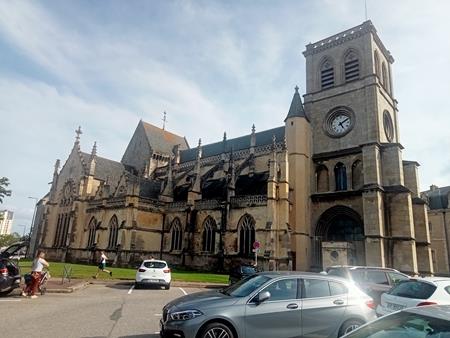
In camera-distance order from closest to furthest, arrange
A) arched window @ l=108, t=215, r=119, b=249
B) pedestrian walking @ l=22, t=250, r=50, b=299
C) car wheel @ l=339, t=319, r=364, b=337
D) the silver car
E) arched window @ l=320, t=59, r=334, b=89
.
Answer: the silver car → car wheel @ l=339, t=319, r=364, b=337 → pedestrian walking @ l=22, t=250, r=50, b=299 → arched window @ l=320, t=59, r=334, b=89 → arched window @ l=108, t=215, r=119, b=249

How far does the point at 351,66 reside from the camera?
1257 inches

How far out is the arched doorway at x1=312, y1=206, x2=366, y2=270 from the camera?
27.2 metres

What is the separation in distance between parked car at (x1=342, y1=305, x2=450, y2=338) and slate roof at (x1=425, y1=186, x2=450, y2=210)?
44.4 m

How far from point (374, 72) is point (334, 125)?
5.45 m

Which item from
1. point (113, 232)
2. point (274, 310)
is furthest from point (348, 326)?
point (113, 232)

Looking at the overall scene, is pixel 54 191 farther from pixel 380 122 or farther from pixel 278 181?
pixel 380 122

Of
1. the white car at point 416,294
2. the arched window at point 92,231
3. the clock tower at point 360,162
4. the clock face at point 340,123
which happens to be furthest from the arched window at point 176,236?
the white car at point 416,294

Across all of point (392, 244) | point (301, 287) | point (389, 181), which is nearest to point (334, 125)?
point (389, 181)

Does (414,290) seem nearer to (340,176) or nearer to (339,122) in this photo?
(340,176)

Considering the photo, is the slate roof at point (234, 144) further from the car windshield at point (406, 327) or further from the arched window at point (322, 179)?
the car windshield at point (406, 327)

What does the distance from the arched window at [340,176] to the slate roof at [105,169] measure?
1007 inches

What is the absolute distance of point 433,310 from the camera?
10.2 ft

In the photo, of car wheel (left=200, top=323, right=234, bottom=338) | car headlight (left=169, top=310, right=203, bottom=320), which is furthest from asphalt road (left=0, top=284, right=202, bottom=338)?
car wheel (left=200, top=323, right=234, bottom=338)

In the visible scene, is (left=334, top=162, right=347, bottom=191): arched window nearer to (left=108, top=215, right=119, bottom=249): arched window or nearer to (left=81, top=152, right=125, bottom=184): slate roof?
(left=108, top=215, right=119, bottom=249): arched window
